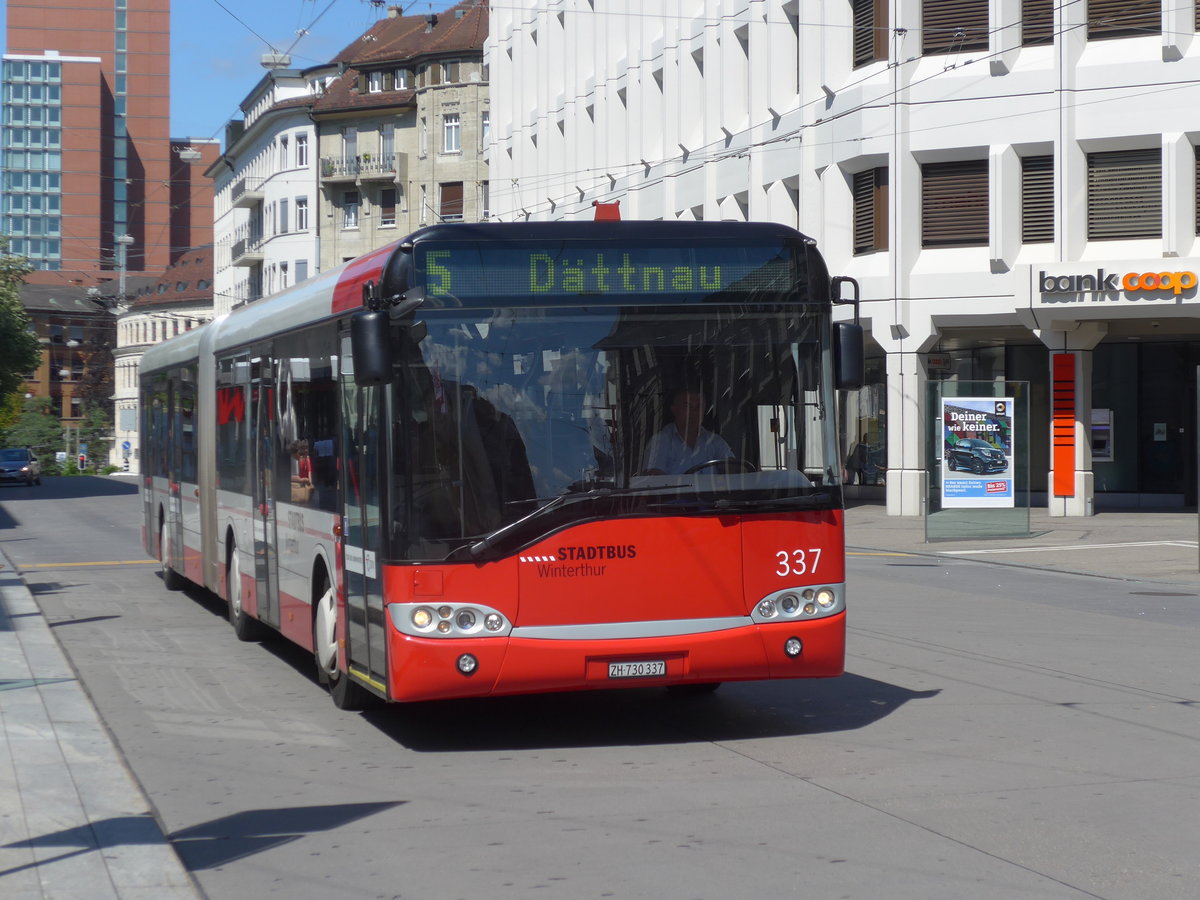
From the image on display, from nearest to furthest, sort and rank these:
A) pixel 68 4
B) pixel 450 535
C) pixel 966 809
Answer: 1. pixel 966 809
2. pixel 450 535
3. pixel 68 4

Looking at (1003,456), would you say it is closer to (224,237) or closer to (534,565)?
(534,565)

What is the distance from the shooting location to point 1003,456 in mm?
26562

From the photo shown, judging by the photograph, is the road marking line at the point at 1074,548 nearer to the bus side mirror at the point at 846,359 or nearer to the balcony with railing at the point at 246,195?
the bus side mirror at the point at 846,359

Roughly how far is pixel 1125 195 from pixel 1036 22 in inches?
149

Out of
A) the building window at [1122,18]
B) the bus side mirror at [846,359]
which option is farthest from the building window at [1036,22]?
the bus side mirror at [846,359]

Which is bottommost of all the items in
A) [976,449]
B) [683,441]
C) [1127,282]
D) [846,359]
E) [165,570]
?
[165,570]

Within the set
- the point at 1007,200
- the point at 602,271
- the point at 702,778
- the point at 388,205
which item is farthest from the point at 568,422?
the point at 388,205

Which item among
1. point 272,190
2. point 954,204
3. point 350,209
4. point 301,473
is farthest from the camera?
point 272,190

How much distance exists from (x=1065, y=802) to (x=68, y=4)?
178809 mm

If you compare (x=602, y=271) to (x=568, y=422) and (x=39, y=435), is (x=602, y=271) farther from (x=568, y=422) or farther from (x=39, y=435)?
(x=39, y=435)

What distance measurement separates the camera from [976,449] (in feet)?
86.7

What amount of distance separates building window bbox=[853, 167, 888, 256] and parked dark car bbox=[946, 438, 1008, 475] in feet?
30.2

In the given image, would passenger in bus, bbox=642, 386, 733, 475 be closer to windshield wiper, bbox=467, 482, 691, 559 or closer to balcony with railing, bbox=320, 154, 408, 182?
windshield wiper, bbox=467, 482, 691, 559

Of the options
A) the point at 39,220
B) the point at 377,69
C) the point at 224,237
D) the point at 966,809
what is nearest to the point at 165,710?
the point at 966,809
